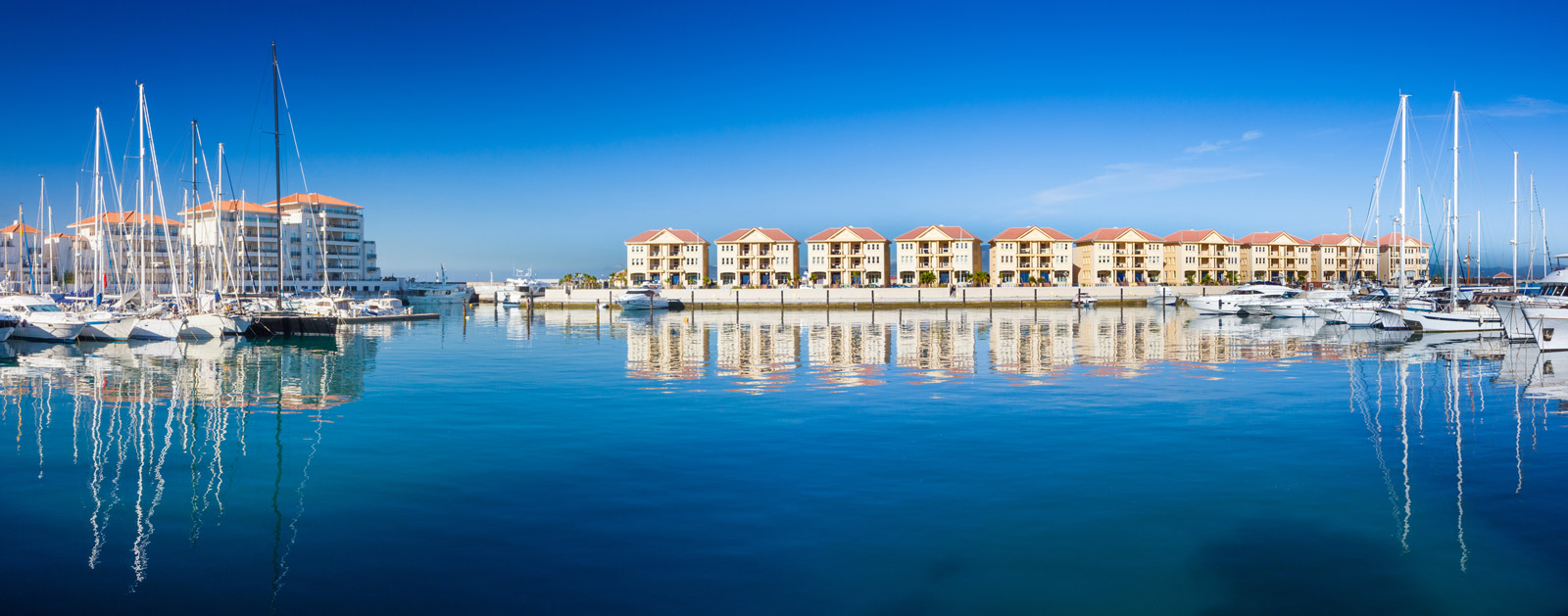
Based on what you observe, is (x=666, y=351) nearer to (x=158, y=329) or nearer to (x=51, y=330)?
(x=158, y=329)

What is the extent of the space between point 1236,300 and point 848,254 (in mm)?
65097

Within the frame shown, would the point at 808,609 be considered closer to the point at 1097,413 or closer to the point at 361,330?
the point at 1097,413

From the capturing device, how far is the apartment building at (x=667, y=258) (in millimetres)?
132000

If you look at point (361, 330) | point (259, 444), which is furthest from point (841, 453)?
point (361, 330)

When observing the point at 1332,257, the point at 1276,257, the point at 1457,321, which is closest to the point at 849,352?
the point at 1457,321

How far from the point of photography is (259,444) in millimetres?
16406

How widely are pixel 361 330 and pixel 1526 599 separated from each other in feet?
188

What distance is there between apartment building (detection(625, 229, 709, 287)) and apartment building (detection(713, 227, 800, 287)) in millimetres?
2832

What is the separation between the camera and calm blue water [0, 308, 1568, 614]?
8.86 m

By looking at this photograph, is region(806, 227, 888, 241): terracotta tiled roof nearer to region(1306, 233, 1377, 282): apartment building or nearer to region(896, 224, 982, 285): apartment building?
region(896, 224, 982, 285): apartment building

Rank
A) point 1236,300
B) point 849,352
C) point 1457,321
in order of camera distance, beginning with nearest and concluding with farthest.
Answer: point 849,352 < point 1457,321 < point 1236,300

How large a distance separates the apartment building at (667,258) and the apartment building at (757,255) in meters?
2.83

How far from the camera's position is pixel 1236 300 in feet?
238

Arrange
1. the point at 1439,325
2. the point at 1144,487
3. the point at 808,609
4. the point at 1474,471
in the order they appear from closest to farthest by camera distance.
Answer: the point at 808,609, the point at 1144,487, the point at 1474,471, the point at 1439,325
